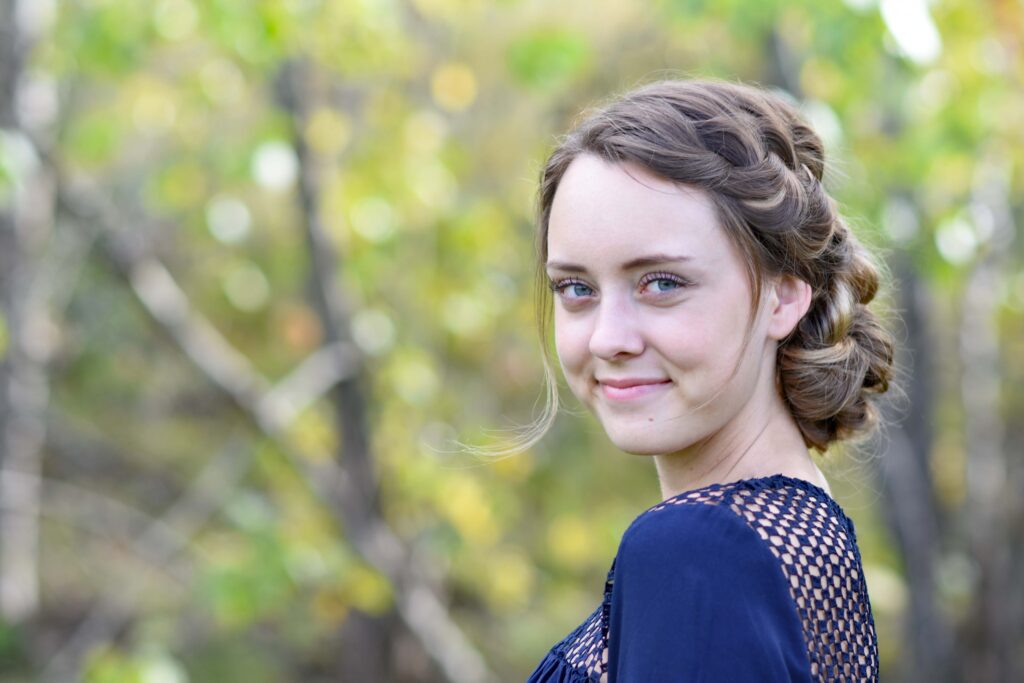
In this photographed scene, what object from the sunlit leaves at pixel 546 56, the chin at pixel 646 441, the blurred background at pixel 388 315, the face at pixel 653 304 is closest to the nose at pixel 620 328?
the face at pixel 653 304

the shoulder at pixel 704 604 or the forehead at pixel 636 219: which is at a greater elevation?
the forehead at pixel 636 219

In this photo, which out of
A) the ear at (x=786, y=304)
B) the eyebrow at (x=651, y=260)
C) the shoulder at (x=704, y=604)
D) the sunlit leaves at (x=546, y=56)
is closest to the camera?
the shoulder at (x=704, y=604)

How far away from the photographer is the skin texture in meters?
1.37

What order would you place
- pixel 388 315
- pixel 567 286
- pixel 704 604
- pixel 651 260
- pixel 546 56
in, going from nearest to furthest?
pixel 704 604 < pixel 651 260 < pixel 567 286 < pixel 546 56 < pixel 388 315

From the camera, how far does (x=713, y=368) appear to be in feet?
4.59

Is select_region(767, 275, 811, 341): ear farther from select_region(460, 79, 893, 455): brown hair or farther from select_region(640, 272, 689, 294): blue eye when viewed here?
select_region(640, 272, 689, 294): blue eye

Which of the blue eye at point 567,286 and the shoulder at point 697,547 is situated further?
the blue eye at point 567,286

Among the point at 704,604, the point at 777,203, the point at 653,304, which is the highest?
the point at 777,203

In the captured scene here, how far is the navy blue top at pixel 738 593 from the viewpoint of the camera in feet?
3.92

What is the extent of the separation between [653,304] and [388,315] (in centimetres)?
451

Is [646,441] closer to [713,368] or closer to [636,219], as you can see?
[713,368]

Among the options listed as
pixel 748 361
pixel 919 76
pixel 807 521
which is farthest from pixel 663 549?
pixel 919 76

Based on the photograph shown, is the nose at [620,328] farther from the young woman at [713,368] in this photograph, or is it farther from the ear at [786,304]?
the ear at [786,304]

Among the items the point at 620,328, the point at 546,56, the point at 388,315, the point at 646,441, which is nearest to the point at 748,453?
the point at 646,441
